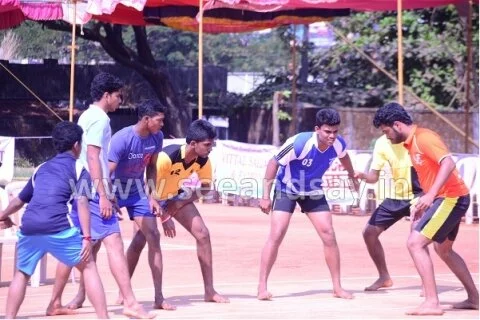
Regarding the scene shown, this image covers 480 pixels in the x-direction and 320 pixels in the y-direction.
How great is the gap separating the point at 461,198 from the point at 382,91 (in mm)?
21846

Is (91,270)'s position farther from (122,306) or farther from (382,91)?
(382,91)

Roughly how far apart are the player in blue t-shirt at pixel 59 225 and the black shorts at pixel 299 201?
293 centimetres

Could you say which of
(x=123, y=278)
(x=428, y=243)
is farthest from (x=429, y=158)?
(x=123, y=278)

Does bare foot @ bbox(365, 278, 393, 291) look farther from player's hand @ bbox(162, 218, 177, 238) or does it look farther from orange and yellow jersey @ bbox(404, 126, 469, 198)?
player's hand @ bbox(162, 218, 177, 238)

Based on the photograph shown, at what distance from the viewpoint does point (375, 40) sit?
32.2 m

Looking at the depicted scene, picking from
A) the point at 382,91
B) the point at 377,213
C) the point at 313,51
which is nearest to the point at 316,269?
the point at 377,213

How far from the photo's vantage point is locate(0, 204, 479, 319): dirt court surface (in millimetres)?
9953

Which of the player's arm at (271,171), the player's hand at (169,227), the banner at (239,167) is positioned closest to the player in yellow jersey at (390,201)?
→ the player's arm at (271,171)

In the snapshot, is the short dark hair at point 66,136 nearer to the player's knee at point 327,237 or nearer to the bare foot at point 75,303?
the bare foot at point 75,303

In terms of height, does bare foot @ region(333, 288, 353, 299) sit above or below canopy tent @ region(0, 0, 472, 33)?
below

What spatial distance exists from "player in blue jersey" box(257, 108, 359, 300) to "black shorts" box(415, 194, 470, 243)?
1.36m

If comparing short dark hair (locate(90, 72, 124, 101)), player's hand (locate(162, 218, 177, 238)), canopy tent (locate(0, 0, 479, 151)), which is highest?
canopy tent (locate(0, 0, 479, 151))

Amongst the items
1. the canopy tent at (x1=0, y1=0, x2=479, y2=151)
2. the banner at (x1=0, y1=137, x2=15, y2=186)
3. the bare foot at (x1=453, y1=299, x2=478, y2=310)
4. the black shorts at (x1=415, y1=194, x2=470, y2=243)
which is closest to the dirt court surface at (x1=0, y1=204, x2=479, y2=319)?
the bare foot at (x1=453, y1=299, x2=478, y2=310)

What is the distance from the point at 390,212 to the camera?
39.4 ft
